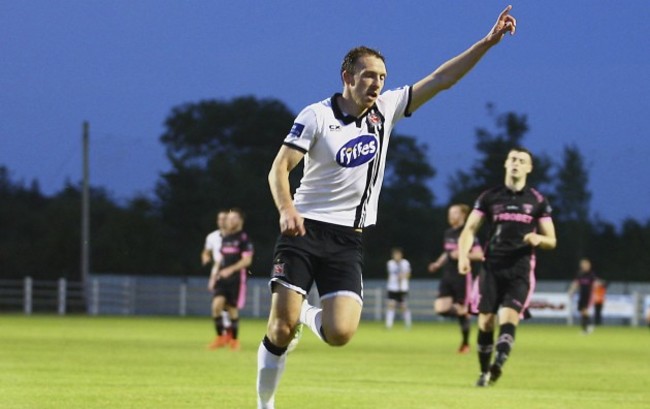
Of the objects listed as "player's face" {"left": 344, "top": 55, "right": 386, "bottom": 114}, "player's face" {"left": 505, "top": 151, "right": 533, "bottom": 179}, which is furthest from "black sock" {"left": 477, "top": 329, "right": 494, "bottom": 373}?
"player's face" {"left": 344, "top": 55, "right": 386, "bottom": 114}

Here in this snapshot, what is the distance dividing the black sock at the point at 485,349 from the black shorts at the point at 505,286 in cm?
26

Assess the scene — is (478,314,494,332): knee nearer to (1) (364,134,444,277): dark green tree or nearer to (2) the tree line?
(2) the tree line

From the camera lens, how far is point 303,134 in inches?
354

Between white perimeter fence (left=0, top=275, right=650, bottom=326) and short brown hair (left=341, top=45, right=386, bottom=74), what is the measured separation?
132 ft

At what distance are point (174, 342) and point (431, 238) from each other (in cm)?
2721

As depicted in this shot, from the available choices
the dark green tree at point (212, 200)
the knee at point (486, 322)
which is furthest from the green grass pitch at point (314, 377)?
the dark green tree at point (212, 200)

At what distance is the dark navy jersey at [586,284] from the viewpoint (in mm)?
39906

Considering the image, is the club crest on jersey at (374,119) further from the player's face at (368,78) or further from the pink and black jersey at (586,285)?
the pink and black jersey at (586,285)

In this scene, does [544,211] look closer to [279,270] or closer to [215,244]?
[279,270]

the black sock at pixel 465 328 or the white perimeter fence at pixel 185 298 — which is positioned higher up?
the white perimeter fence at pixel 185 298

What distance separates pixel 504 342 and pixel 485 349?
0.40 metres

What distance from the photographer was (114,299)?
169 ft

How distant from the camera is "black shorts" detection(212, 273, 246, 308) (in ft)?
73.9

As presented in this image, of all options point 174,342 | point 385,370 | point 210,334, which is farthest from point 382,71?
point 210,334
